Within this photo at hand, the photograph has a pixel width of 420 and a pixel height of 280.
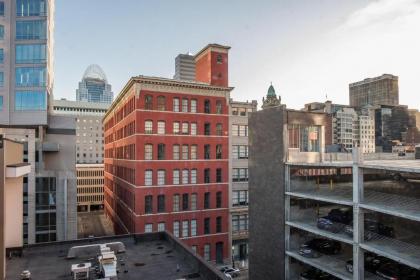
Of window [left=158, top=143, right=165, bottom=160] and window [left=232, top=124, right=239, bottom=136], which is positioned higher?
window [left=232, top=124, right=239, bottom=136]

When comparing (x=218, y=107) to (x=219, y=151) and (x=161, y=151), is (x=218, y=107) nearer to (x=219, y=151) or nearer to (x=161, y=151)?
(x=219, y=151)

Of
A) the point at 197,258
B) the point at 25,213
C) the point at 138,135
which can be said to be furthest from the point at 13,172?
the point at 25,213

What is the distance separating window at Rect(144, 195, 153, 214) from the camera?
49.4 meters

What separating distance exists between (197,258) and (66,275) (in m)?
7.84

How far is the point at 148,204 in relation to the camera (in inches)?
1954

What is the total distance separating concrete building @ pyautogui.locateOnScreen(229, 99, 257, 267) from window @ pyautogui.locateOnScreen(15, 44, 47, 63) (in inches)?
1339

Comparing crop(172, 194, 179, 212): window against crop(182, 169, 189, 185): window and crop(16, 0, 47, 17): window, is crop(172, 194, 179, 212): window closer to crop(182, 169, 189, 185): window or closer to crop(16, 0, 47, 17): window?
crop(182, 169, 189, 185): window

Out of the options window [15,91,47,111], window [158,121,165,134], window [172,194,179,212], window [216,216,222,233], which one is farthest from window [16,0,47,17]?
window [216,216,222,233]

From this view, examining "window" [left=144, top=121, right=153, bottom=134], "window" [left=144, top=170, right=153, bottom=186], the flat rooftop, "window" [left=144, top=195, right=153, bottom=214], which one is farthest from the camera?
"window" [left=144, top=121, right=153, bottom=134]

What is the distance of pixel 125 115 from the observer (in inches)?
2346

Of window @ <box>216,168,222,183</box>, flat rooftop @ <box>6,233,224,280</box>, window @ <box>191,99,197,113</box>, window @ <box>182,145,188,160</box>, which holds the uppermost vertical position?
window @ <box>191,99,197,113</box>

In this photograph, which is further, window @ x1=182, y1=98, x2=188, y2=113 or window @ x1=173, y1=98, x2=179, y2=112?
window @ x1=182, y1=98, x2=188, y2=113

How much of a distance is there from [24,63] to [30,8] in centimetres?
963

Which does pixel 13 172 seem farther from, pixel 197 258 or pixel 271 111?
pixel 271 111
